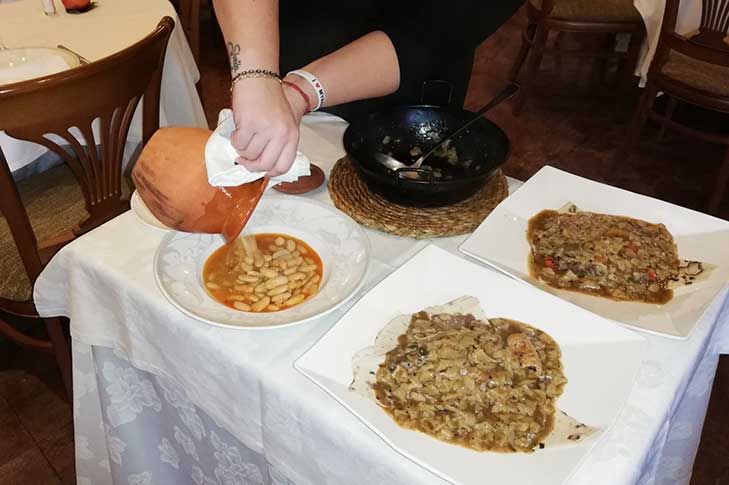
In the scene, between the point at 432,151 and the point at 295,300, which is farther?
the point at 432,151

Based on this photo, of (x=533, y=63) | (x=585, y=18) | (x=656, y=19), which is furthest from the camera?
(x=533, y=63)

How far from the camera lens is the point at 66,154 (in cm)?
126

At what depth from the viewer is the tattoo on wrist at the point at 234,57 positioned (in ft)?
3.13

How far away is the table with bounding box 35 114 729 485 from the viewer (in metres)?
0.70

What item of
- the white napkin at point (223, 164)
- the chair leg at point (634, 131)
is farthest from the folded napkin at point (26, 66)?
the chair leg at point (634, 131)

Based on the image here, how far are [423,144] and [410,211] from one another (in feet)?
0.51

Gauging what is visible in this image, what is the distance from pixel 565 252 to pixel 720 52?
1.55 meters

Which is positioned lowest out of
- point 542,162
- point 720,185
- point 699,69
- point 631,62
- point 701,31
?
point 542,162

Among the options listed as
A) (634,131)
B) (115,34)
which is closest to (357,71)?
(115,34)

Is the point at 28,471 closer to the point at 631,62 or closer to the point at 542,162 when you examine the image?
the point at 542,162

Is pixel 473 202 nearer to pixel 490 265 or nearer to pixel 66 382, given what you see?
pixel 490 265

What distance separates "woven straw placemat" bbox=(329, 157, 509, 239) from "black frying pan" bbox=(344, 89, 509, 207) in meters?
0.02

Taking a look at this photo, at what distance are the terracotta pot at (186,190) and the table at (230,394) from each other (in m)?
0.14

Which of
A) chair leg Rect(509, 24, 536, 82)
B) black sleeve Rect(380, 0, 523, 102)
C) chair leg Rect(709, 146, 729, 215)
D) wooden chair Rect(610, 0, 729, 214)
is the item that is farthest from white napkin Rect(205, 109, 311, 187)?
chair leg Rect(509, 24, 536, 82)
